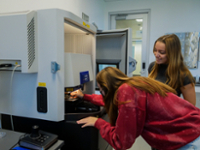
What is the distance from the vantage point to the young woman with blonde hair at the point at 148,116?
28.5 inches

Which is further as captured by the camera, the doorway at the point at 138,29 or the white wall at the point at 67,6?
the doorway at the point at 138,29

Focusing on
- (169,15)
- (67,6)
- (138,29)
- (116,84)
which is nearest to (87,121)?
(116,84)

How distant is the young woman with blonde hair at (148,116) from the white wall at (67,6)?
960mm

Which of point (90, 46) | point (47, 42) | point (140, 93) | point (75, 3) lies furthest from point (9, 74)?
point (75, 3)

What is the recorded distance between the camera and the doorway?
2994 millimetres

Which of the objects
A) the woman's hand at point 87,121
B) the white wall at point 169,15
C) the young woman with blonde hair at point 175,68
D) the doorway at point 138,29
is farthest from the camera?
the doorway at point 138,29

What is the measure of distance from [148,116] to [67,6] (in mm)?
1623

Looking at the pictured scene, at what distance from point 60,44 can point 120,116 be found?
1.61 ft

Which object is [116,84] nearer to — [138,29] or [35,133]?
[35,133]

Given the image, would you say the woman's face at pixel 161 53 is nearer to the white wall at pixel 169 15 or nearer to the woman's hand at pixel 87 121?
the woman's hand at pixel 87 121

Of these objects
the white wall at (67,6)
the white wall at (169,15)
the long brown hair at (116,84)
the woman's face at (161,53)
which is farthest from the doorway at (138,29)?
A: the long brown hair at (116,84)

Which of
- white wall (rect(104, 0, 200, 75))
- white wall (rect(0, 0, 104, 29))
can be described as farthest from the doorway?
white wall (rect(0, 0, 104, 29))

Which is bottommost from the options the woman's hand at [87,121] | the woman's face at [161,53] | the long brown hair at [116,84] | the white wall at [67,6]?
the woman's hand at [87,121]

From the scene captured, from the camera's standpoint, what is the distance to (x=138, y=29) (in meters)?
3.20
